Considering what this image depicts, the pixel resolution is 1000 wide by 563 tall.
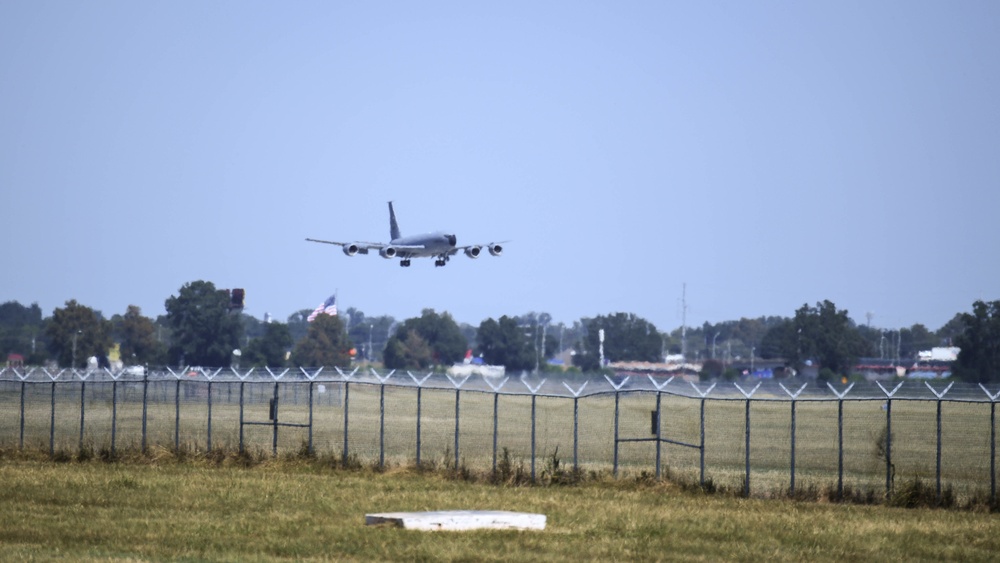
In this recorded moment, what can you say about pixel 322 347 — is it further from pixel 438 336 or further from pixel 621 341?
pixel 621 341

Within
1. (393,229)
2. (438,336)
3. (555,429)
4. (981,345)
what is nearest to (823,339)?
(981,345)

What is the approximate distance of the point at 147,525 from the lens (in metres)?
20.8

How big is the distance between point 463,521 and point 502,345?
12165 cm

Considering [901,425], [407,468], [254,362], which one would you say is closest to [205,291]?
[254,362]

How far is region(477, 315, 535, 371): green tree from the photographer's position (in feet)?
465

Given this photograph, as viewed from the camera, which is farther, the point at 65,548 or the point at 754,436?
the point at 754,436

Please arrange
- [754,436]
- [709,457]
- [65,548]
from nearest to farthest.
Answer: [65,548], [709,457], [754,436]

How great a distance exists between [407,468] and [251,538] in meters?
9.61

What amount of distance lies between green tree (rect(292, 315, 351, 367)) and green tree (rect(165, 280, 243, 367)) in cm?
702

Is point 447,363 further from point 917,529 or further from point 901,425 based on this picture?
point 917,529

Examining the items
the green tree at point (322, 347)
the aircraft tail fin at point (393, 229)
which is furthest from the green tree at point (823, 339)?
the green tree at point (322, 347)

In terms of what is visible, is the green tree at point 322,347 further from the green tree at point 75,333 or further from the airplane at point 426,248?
the airplane at point 426,248

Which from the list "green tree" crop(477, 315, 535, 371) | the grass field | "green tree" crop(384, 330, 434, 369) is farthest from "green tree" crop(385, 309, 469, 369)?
the grass field

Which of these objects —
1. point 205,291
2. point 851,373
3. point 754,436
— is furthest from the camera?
point 205,291
